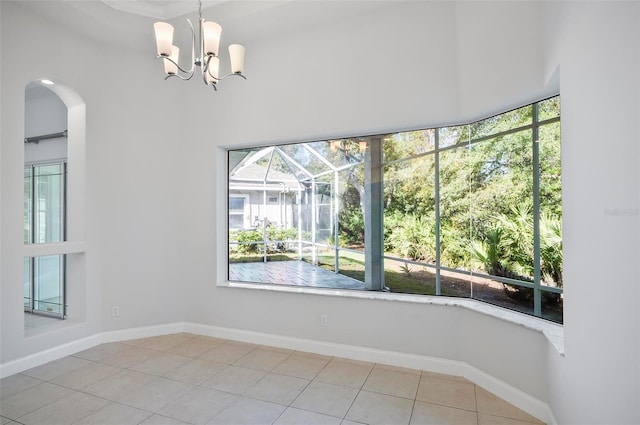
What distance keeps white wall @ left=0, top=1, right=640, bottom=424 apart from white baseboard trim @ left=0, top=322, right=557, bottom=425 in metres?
0.07

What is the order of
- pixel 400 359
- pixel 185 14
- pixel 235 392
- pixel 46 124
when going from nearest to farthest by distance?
pixel 235 392 < pixel 400 359 < pixel 185 14 < pixel 46 124

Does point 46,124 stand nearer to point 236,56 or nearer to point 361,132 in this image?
point 236,56

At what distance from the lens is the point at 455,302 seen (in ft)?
10.0

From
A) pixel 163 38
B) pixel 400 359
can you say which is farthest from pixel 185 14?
pixel 400 359

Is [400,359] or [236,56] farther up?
[236,56]

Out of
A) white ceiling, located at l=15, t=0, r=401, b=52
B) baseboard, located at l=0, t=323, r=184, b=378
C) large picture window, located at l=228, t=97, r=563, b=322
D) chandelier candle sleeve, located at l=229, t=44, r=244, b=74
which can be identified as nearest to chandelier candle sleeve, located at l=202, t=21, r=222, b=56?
chandelier candle sleeve, located at l=229, t=44, r=244, b=74

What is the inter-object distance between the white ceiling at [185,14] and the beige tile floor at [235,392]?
11.3ft

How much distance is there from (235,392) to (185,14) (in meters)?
3.75

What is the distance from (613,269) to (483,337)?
1.53 m

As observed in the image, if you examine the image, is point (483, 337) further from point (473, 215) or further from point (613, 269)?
point (613, 269)

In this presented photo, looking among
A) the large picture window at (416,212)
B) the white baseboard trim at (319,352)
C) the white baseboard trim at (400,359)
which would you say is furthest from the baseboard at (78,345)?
the large picture window at (416,212)

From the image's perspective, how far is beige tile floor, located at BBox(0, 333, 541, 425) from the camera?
2.39 metres

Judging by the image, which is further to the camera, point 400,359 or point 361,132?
point 361,132

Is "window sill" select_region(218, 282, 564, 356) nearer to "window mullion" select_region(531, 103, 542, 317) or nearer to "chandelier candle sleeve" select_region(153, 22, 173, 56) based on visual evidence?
"window mullion" select_region(531, 103, 542, 317)
